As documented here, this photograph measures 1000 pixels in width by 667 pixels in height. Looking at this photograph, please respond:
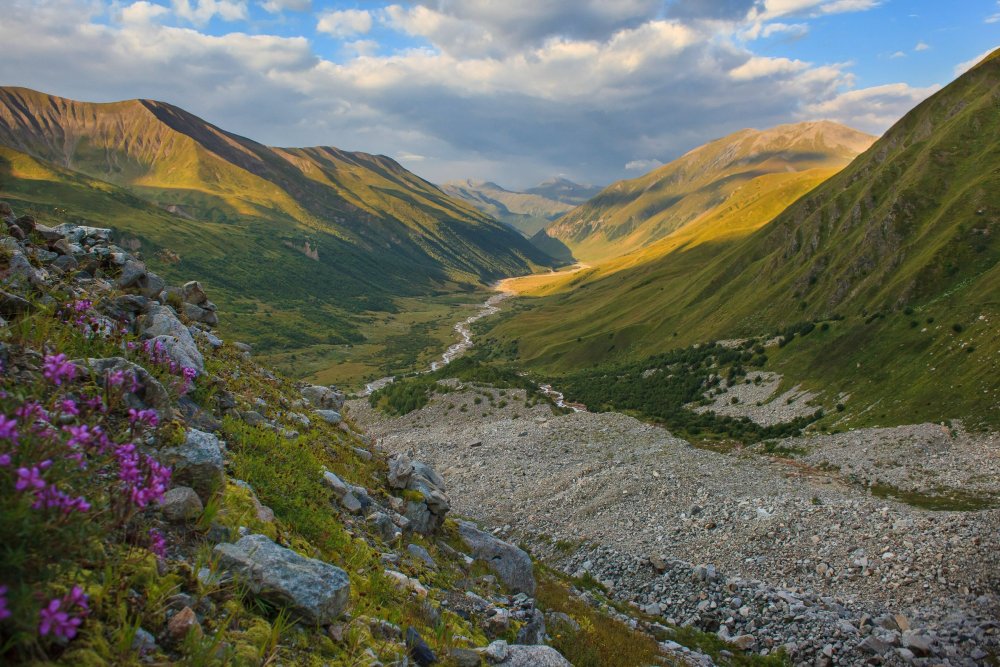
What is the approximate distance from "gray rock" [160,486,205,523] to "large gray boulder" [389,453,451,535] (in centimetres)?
779

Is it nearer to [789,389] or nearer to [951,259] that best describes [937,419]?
[789,389]

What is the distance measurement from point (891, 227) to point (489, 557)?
78.4 meters

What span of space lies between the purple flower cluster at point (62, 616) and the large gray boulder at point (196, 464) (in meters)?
3.36

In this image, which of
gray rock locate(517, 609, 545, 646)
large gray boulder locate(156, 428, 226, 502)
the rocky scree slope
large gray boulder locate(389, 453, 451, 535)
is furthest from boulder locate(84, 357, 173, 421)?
gray rock locate(517, 609, 545, 646)

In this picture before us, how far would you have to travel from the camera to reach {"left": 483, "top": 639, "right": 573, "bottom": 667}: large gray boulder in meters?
8.23

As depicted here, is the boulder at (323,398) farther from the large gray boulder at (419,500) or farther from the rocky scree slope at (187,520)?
the large gray boulder at (419,500)

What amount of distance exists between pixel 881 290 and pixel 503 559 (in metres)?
65.7

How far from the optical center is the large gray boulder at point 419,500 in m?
14.5

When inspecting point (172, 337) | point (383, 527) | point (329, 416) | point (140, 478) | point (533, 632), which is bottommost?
point (533, 632)

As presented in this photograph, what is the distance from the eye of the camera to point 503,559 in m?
15.8

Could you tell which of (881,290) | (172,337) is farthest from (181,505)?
(881,290)

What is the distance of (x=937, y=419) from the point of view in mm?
35500

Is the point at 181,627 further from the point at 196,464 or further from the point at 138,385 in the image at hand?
the point at 138,385

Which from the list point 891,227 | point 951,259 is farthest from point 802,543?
point 891,227
